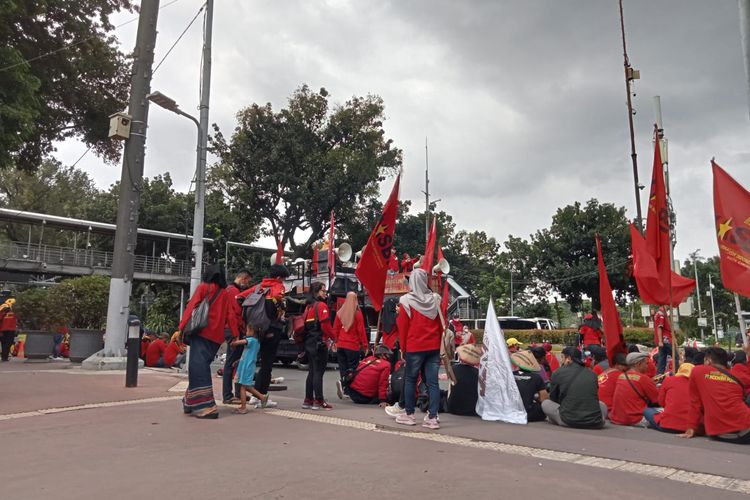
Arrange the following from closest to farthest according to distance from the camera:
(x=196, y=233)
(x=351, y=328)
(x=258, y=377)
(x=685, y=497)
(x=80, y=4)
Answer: (x=685, y=497), (x=258, y=377), (x=351, y=328), (x=196, y=233), (x=80, y=4)

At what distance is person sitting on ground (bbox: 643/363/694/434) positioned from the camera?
5957 millimetres

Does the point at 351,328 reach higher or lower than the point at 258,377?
higher

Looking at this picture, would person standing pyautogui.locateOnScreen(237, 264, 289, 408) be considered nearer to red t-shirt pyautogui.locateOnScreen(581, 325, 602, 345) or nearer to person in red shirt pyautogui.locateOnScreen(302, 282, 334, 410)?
person in red shirt pyautogui.locateOnScreen(302, 282, 334, 410)

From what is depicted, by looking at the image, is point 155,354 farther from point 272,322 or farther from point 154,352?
point 272,322

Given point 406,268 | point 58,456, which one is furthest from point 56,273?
point 58,456

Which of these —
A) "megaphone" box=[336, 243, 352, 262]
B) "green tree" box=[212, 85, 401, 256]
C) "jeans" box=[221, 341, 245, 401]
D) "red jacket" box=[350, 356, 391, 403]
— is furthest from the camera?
"green tree" box=[212, 85, 401, 256]

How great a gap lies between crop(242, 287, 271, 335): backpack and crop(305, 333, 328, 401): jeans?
24.7 inches

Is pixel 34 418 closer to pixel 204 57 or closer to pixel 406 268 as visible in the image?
pixel 204 57

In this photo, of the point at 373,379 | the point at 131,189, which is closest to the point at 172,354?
the point at 131,189

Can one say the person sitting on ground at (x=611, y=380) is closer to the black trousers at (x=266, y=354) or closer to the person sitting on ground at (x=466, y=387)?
the person sitting on ground at (x=466, y=387)

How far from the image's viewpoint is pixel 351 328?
→ 8.14 metres

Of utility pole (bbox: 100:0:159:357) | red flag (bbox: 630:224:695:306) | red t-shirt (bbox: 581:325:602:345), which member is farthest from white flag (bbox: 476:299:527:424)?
utility pole (bbox: 100:0:159:357)

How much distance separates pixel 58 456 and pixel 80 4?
52.9 feet

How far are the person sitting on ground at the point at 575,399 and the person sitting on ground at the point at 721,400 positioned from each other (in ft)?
3.44
